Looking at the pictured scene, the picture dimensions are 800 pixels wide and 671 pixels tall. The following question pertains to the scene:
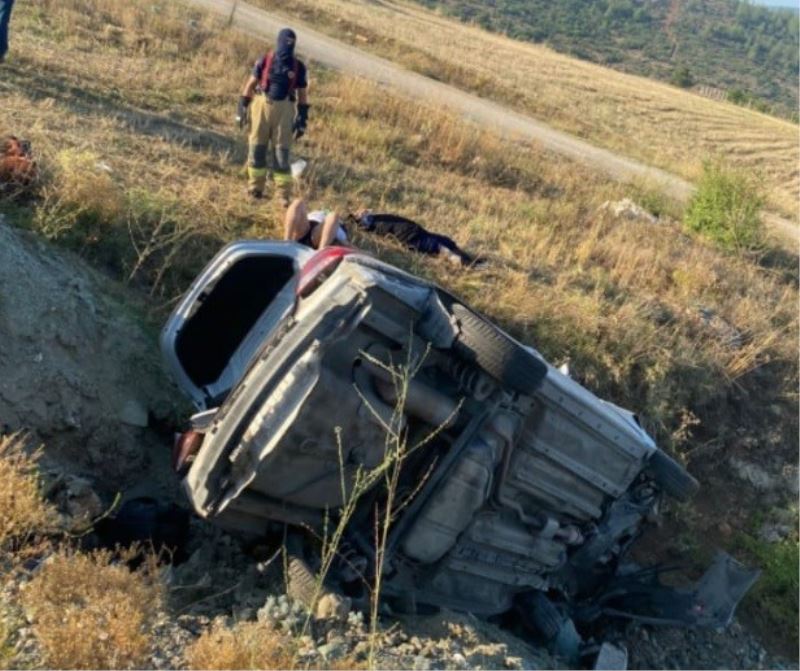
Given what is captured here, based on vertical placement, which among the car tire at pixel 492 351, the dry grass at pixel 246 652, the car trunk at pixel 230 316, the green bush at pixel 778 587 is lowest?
the green bush at pixel 778 587

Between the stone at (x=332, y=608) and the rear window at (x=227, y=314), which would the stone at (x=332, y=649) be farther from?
the rear window at (x=227, y=314)

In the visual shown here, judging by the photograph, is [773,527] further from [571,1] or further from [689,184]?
[571,1]

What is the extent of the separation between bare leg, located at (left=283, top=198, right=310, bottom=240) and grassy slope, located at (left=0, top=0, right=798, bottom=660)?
95cm

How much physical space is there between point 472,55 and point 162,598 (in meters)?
30.9

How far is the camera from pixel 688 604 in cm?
602

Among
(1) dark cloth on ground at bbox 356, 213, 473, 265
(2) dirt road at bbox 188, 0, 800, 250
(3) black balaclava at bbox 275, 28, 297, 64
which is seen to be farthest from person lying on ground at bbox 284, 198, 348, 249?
(2) dirt road at bbox 188, 0, 800, 250

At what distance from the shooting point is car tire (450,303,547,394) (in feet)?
15.0

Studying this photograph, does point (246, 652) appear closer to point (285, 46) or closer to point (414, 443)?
point (414, 443)

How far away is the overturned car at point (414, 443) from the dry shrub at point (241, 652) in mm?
640

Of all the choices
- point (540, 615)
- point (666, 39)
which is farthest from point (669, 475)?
point (666, 39)

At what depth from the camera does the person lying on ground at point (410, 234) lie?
28.5 feet

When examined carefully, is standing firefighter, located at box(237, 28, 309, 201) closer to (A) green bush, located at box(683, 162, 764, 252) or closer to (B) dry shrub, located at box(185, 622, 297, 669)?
(B) dry shrub, located at box(185, 622, 297, 669)

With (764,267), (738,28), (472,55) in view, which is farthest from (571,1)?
(764,267)

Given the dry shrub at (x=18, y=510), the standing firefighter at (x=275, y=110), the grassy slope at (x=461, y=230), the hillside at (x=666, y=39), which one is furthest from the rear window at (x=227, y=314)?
the hillside at (x=666, y=39)
